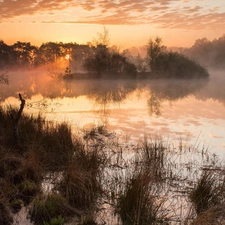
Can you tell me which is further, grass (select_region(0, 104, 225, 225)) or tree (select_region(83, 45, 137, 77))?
tree (select_region(83, 45, 137, 77))

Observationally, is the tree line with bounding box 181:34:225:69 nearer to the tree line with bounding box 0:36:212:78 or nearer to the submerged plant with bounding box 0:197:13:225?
the tree line with bounding box 0:36:212:78

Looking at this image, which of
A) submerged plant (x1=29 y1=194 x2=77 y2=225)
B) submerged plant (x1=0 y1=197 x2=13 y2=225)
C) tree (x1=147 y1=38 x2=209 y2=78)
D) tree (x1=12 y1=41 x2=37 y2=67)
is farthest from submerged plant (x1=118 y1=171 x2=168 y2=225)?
tree (x1=12 y1=41 x2=37 y2=67)

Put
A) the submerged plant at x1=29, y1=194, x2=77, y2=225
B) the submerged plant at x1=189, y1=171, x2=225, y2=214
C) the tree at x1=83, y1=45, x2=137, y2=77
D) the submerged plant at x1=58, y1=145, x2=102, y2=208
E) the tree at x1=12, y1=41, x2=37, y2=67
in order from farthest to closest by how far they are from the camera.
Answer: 1. the tree at x1=12, y1=41, x2=37, y2=67
2. the tree at x1=83, y1=45, x2=137, y2=77
3. the submerged plant at x1=58, y1=145, x2=102, y2=208
4. the submerged plant at x1=189, y1=171, x2=225, y2=214
5. the submerged plant at x1=29, y1=194, x2=77, y2=225

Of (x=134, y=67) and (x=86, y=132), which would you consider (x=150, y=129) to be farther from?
(x=134, y=67)

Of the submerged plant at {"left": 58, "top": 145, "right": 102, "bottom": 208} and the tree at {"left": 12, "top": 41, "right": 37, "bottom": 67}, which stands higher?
the tree at {"left": 12, "top": 41, "right": 37, "bottom": 67}

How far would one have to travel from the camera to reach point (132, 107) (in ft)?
47.4

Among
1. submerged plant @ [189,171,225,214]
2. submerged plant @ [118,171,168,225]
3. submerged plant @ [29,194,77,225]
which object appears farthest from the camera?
submerged plant @ [189,171,225,214]

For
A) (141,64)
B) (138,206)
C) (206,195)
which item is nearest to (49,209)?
(138,206)

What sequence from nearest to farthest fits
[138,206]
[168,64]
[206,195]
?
[138,206] → [206,195] → [168,64]

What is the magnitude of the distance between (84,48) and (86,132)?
48.1m

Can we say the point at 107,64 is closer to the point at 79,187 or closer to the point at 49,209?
the point at 79,187

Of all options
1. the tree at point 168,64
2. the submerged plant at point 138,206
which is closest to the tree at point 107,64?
the tree at point 168,64

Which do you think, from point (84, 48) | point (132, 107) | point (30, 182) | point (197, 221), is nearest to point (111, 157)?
point (30, 182)

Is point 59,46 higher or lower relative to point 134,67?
higher
